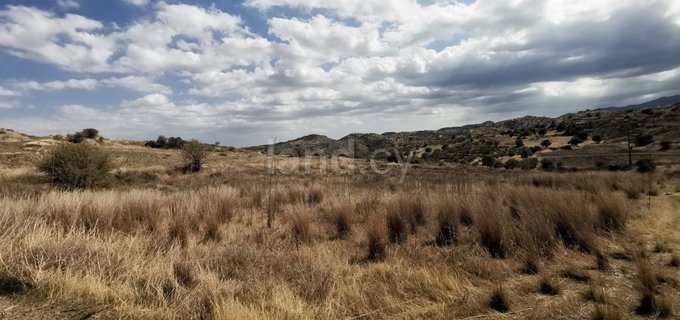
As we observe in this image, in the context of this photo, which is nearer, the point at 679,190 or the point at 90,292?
the point at 90,292

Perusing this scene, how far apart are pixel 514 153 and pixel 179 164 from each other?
3212cm

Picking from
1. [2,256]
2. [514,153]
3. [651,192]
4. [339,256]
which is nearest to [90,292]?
[2,256]

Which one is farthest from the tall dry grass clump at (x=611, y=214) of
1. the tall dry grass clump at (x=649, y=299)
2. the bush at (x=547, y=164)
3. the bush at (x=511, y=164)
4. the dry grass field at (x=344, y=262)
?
the bush at (x=511, y=164)

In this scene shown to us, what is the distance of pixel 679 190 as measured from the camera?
1398 cm

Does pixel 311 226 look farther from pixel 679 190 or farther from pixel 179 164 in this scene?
pixel 179 164

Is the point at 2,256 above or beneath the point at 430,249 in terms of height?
above

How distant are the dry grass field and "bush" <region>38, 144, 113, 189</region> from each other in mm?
10437

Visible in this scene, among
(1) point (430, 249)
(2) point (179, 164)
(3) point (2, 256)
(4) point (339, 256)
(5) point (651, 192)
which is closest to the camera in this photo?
(3) point (2, 256)

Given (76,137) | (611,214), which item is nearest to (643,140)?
(611,214)

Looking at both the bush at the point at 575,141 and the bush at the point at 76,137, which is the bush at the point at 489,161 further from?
the bush at the point at 76,137

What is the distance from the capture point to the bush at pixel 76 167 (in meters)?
17.8

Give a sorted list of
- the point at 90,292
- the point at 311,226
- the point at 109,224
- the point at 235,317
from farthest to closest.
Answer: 1. the point at 311,226
2. the point at 109,224
3. the point at 90,292
4. the point at 235,317

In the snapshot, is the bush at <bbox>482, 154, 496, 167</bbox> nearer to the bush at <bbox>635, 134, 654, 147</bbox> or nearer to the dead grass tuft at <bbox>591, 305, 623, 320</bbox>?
the bush at <bbox>635, 134, 654, 147</bbox>

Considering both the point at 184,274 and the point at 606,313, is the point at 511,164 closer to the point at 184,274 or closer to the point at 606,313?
the point at 606,313
